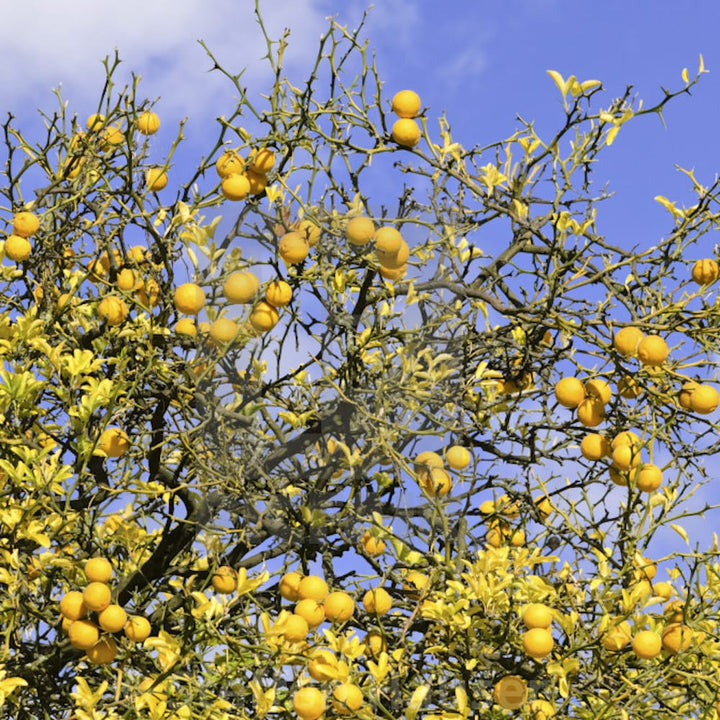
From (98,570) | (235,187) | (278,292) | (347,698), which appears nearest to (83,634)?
(98,570)

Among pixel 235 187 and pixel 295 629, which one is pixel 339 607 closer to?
pixel 295 629

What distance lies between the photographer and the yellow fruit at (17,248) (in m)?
4.41

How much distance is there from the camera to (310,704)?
326 centimetres

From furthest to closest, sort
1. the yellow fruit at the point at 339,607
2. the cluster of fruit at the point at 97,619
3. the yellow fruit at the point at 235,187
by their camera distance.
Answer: the yellow fruit at the point at 235,187 → the cluster of fruit at the point at 97,619 → the yellow fruit at the point at 339,607

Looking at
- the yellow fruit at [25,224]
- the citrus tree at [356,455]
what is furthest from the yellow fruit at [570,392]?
the yellow fruit at [25,224]

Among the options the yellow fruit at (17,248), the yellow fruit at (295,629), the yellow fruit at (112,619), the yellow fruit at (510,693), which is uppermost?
the yellow fruit at (17,248)

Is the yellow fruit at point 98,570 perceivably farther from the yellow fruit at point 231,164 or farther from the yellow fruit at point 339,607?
the yellow fruit at point 231,164

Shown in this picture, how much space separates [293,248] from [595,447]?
4.24ft

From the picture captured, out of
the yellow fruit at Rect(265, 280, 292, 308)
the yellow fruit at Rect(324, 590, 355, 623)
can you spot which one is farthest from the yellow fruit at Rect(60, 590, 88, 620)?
the yellow fruit at Rect(265, 280, 292, 308)

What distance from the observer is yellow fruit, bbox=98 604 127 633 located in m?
3.61

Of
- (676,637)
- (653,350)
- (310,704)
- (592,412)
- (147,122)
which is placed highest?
(147,122)

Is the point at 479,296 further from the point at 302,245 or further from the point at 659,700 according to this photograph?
the point at 659,700

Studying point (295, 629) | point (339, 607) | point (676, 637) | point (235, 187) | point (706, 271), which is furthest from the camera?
point (706, 271)

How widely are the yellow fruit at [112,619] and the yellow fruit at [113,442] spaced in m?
0.60
